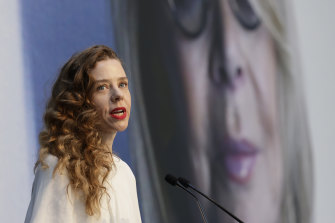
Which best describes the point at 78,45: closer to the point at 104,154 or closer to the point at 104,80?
the point at 104,80

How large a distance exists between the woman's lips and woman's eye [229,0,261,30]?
5.56 feet

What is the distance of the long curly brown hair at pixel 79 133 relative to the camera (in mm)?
2094

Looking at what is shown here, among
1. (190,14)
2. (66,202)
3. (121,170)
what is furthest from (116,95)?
(190,14)

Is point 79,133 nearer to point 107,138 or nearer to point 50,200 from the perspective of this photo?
point 107,138

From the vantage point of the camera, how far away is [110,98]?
88.8 inches

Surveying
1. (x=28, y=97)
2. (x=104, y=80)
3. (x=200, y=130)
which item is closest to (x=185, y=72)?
(x=200, y=130)

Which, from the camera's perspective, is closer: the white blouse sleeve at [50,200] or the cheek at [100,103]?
the white blouse sleeve at [50,200]

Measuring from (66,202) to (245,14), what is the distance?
210cm

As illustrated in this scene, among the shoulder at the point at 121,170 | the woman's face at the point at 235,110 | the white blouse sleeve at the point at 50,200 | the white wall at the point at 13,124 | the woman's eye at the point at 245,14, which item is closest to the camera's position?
the white blouse sleeve at the point at 50,200

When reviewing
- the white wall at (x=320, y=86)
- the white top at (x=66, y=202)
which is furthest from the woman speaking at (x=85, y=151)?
the white wall at (x=320, y=86)

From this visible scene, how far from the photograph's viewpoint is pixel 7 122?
284 cm

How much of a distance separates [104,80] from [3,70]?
82cm

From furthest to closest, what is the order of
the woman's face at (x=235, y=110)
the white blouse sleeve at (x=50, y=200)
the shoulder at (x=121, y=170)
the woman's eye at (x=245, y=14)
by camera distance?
the woman's eye at (x=245, y=14) → the woman's face at (x=235, y=110) → the shoulder at (x=121, y=170) → the white blouse sleeve at (x=50, y=200)

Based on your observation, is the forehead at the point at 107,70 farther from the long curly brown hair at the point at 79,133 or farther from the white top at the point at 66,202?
the white top at the point at 66,202
